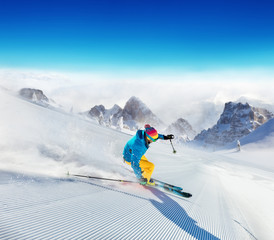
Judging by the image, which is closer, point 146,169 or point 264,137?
point 146,169

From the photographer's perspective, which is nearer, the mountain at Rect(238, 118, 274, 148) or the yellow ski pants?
the yellow ski pants

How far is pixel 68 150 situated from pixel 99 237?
215 inches

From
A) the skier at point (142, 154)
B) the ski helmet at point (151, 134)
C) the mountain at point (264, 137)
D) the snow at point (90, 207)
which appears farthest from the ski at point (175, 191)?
the mountain at point (264, 137)

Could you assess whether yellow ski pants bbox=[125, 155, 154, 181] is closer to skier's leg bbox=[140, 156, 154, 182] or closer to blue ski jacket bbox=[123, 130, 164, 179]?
skier's leg bbox=[140, 156, 154, 182]

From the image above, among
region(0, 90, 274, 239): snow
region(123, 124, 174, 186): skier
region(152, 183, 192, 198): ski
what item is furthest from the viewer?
region(123, 124, 174, 186): skier

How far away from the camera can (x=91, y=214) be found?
318cm

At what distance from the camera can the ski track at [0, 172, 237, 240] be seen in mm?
2508

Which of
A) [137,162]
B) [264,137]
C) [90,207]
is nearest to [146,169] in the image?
[137,162]

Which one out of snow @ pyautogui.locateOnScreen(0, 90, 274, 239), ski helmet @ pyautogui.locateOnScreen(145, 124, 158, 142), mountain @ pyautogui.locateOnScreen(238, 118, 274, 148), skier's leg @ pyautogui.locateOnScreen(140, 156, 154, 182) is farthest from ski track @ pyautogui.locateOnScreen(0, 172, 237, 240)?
mountain @ pyautogui.locateOnScreen(238, 118, 274, 148)

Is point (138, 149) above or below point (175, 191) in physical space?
above

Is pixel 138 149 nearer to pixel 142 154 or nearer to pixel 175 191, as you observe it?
pixel 142 154

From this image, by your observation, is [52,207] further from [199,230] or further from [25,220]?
[199,230]

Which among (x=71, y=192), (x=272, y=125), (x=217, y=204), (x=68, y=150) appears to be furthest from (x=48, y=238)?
(x=272, y=125)

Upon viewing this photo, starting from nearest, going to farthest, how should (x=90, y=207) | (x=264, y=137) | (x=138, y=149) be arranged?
(x=90, y=207) < (x=138, y=149) < (x=264, y=137)
